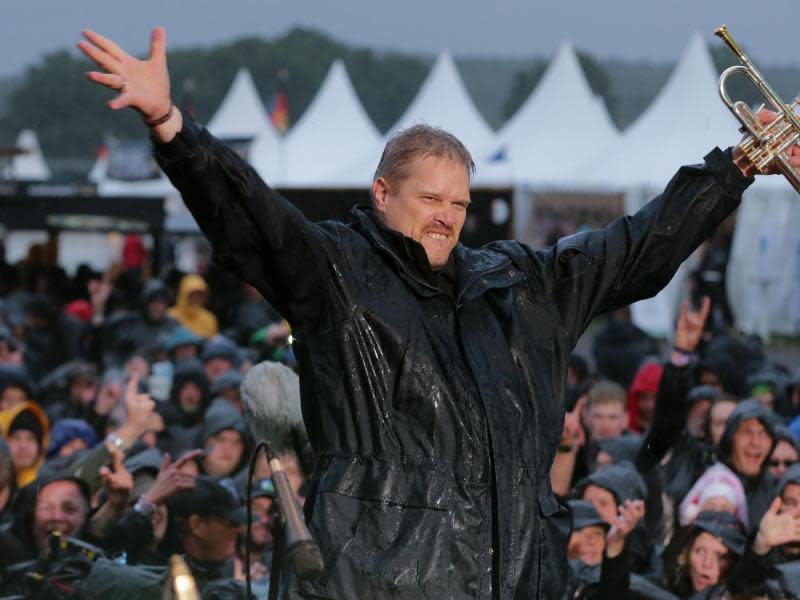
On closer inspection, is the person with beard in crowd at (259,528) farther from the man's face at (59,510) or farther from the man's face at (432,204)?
the man's face at (432,204)

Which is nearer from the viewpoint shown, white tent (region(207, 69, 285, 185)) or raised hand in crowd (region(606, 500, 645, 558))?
raised hand in crowd (region(606, 500, 645, 558))

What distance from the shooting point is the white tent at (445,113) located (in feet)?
93.1

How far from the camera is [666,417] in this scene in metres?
8.59

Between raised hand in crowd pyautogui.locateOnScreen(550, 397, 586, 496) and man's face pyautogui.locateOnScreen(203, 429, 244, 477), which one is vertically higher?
man's face pyautogui.locateOnScreen(203, 429, 244, 477)

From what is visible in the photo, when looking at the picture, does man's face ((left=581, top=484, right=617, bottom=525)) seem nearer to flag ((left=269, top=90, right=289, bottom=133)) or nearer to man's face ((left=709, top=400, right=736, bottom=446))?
man's face ((left=709, top=400, right=736, bottom=446))

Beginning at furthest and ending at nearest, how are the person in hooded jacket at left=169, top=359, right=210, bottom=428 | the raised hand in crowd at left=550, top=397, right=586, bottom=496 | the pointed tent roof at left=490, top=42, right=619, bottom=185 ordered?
the pointed tent roof at left=490, top=42, right=619, bottom=185 < the person in hooded jacket at left=169, top=359, right=210, bottom=428 < the raised hand in crowd at left=550, top=397, right=586, bottom=496

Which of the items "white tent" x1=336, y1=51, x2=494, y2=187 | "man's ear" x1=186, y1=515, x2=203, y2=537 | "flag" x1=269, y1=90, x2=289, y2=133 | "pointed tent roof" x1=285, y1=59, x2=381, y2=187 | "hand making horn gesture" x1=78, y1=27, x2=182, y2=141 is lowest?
"man's ear" x1=186, y1=515, x2=203, y2=537

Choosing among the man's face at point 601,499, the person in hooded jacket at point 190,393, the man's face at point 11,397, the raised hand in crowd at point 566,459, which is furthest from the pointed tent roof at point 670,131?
the man's face at point 601,499

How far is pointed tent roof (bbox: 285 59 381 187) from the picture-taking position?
32188mm

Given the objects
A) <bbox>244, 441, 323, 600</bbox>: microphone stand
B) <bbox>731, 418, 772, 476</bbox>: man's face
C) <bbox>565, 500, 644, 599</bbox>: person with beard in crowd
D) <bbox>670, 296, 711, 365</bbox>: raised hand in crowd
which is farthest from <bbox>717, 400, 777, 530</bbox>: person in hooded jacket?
<bbox>244, 441, 323, 600</bbox>: microphone stand

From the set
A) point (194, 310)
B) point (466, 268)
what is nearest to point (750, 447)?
point (466, 268)

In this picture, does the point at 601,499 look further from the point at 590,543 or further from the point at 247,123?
the point at 247,123

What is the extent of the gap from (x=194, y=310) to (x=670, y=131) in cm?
959

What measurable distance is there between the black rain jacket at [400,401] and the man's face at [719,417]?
514 centimetres
